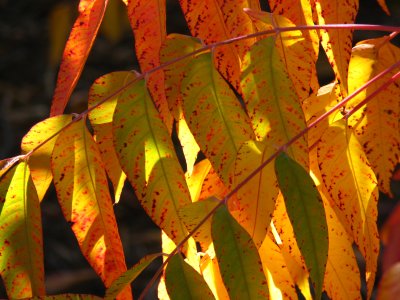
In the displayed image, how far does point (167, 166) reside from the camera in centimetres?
62

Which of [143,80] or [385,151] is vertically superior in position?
[143,80]

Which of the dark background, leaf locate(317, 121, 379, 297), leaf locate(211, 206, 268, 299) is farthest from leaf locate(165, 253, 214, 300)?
the dark background

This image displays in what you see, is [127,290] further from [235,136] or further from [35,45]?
[35,45]

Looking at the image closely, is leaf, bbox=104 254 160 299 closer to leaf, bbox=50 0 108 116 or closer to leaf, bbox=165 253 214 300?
leaf, bbox=165 253 214 300

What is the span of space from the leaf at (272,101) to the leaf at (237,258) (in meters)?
0.07

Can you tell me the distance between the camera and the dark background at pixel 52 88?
282 centimetres

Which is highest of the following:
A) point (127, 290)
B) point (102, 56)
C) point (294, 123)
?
point (294, 123)

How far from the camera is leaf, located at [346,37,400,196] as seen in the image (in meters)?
0.69

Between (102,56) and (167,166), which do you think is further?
(102,56)

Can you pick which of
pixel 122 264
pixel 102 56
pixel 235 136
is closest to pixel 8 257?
pixel 122 264

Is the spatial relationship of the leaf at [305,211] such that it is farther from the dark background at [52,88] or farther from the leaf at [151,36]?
the dark background at [52,88]

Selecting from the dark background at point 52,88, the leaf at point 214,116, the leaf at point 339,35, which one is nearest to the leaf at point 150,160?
the leaf at point 214,116

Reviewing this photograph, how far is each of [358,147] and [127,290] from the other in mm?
221

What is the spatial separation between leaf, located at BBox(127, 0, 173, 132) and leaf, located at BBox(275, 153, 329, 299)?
6.5 inches
